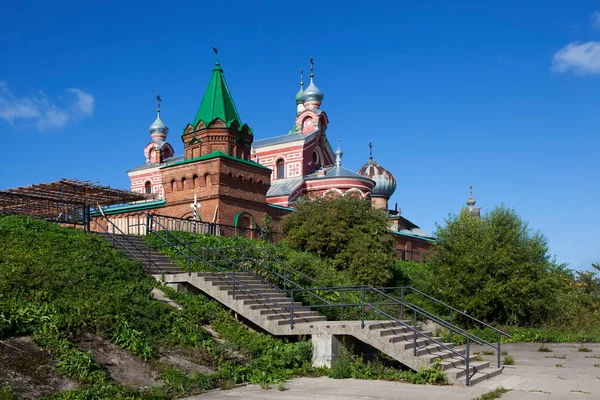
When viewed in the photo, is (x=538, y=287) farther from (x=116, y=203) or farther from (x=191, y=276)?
(x=116, y=203)

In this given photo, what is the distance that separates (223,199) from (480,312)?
12053 mm

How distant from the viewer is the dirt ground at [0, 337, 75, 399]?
29.6 feet

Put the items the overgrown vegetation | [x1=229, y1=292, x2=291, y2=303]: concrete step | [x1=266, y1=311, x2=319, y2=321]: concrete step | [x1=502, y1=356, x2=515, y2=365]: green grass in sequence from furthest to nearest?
1. the overgrown vegetation
2. [x1=229, y1=292, x2=291, y2=303]: concrete step
3. [x1=502, y1=356, x2=515, y2=365]: green grass
4. [x1=266, y1=311, x2=319, y2=321]: concrete step

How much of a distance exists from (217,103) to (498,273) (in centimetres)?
1587

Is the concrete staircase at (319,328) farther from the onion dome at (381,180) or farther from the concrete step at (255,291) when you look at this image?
the onion dome at (381,180)

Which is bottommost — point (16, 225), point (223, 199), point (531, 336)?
point (531, 336)

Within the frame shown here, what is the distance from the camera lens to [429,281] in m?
23.1

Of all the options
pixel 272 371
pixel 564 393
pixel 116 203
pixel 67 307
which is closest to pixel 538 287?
pixel 564 393

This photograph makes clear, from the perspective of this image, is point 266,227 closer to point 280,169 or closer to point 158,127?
point 280,169

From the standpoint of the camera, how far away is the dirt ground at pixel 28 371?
903 centimetres

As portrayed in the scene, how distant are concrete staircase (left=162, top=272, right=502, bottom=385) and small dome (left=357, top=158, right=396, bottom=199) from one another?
30.1m

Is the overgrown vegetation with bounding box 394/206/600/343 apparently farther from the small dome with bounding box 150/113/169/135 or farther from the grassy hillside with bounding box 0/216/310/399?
the small dome with bounding box 150/113/169/135

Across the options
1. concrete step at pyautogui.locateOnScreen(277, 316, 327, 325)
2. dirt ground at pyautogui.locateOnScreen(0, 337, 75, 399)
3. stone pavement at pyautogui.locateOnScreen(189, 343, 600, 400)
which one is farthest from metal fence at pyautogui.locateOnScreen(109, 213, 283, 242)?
stone pavement at pyautogui.locateOnScreen(189, 343, 600, 400)

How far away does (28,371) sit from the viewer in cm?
948
